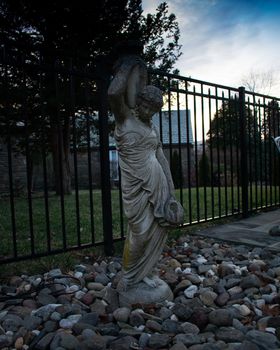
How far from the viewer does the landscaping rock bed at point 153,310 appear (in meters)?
1.98

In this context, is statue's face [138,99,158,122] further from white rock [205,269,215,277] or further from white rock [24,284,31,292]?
white rock [24,284,31,292]

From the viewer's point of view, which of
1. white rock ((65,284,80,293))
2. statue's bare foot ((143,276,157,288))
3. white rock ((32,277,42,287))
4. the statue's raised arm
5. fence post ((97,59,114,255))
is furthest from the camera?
fence post ((97,59,114,255))

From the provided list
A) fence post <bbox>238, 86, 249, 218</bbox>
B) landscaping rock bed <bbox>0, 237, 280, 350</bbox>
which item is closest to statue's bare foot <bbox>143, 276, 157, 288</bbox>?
landscaping rock bed <bbox>0, 237, 280, 350</bbox>

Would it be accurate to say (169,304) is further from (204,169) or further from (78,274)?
(204,169)

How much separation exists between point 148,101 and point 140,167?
16.9 inches

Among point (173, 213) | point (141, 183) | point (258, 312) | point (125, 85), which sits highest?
point (125, 85)

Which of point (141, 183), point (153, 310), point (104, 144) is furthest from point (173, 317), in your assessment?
point (104, 144)

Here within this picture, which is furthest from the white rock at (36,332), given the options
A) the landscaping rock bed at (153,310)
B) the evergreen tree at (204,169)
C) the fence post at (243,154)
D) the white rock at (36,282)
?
the fence post at (243,154)

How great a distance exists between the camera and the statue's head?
228cm

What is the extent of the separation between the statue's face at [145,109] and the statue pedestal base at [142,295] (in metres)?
1.15

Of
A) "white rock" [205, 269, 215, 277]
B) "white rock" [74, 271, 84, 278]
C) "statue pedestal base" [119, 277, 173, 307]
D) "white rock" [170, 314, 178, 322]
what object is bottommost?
"white rock" [170, 314, 178, 322]

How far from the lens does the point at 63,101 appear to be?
849 cm

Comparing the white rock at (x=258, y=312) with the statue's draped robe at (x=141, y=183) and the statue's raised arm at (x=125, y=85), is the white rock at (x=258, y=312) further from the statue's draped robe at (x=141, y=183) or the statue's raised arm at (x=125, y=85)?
the statue's raised arm at (x=125, y=85)

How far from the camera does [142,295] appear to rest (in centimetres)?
243
